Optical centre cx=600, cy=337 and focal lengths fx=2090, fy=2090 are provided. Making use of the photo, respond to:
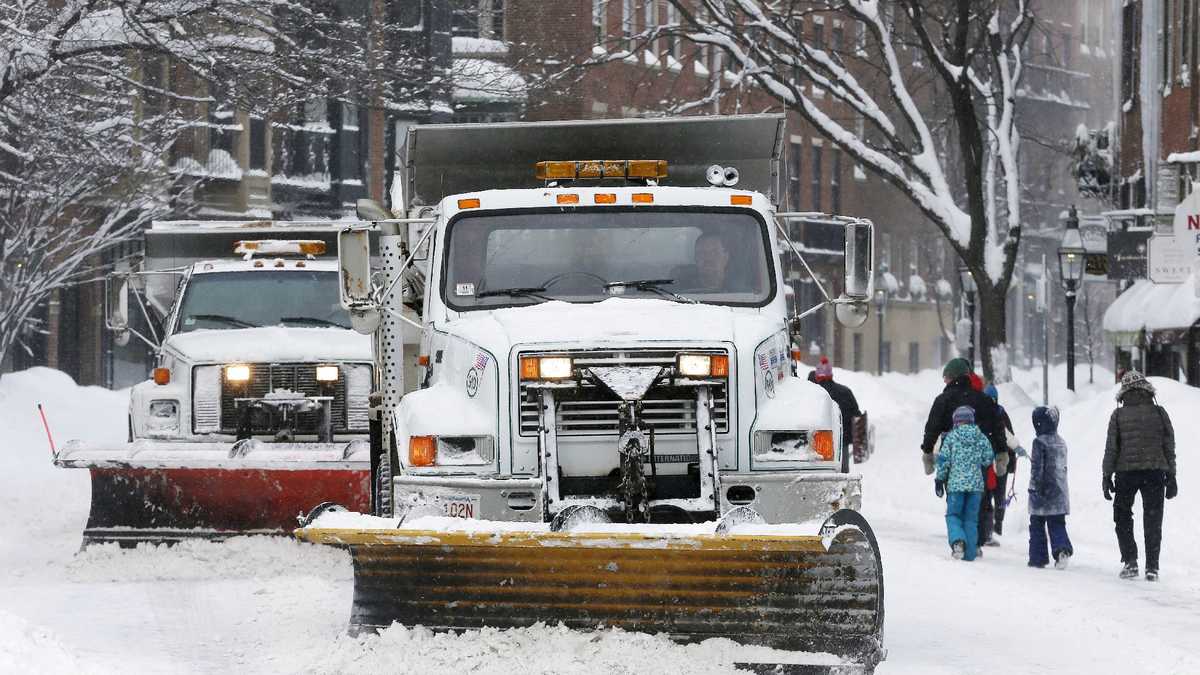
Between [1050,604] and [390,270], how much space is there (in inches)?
196

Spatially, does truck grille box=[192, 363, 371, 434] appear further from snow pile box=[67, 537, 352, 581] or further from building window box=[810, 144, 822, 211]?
building window box=[810, 144, 822, 211]

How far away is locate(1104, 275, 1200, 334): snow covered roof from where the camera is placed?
32.0 metres

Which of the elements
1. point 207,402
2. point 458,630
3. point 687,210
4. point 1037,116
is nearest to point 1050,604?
point 687,210

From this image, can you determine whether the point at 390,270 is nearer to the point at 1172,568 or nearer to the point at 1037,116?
the point at 1172,568

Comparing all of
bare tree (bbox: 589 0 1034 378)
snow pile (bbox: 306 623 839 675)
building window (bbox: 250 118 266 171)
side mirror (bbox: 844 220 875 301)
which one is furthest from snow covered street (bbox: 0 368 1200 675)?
building window (bbox: 250 118 266 171)

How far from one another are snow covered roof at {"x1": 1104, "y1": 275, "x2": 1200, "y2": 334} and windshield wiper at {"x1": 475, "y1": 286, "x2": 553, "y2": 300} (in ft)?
67.3

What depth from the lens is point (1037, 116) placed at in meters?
98.9

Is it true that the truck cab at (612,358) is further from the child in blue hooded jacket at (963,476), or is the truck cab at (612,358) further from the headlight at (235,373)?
the child in blue hooded jacket at (963,476)

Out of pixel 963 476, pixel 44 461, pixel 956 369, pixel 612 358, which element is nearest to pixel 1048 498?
pixel 963 476

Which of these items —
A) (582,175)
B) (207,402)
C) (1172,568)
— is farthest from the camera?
(1172,568)

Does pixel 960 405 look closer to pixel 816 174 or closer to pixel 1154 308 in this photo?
pixel 1154 308

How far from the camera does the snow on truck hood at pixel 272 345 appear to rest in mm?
16188

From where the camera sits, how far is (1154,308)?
3484 cm

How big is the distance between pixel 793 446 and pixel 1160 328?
990 inches
